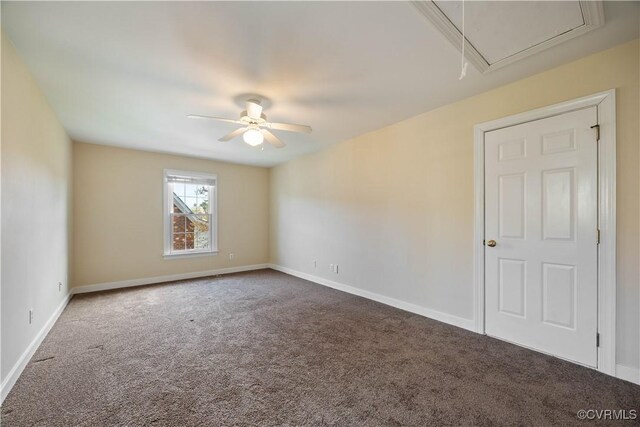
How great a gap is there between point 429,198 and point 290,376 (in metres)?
2.44

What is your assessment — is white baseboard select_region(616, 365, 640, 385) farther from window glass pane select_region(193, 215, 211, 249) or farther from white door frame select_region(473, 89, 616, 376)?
window glass pane select_region(193, 215, 211, 249)

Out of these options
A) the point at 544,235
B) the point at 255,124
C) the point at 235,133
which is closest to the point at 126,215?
the point at 235,133

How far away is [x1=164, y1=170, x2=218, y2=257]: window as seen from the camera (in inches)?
203

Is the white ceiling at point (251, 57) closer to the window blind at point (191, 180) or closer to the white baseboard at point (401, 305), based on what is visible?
the window blind at point (191, 180)

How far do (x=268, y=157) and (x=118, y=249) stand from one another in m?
3.14

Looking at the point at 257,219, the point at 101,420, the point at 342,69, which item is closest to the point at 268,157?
the point at 257,219

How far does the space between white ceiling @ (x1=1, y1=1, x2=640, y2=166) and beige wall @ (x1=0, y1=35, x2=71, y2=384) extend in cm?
24

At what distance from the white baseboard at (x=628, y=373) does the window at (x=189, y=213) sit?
5.83 metres

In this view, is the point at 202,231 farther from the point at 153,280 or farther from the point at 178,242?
the point at 153,280

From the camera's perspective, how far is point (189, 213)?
213 inches

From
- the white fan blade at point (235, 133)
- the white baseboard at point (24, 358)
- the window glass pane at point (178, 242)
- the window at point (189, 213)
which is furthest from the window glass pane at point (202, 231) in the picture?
the white fan blade at point (235, 133)

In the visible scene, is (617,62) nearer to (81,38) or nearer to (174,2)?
(174,2)

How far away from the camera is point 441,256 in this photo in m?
3.12

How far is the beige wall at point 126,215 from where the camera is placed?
4387 mm
